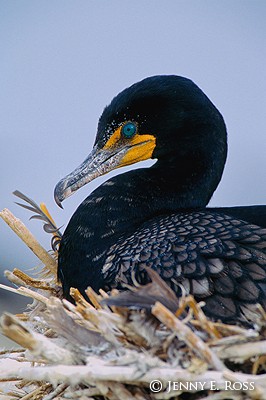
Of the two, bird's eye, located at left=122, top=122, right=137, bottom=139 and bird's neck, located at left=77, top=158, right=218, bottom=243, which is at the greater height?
bird's eye, located at left=122, top=122, right=137, bottom=139

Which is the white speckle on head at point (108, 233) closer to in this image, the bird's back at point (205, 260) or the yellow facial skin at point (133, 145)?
the bird's back at point (205, 260)

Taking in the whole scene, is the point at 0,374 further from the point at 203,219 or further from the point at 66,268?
the point at 203,219

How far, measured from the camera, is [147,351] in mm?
1467

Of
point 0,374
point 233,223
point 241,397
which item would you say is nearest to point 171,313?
point 241,397

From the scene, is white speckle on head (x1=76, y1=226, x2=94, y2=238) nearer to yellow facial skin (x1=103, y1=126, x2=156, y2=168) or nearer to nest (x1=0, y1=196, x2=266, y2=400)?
yellow facial skin (x1=103, y1=126, x2=156, y2=168)

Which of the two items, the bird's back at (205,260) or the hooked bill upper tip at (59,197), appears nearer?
the bird's back at (205,260)

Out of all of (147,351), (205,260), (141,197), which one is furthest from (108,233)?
(147,351)

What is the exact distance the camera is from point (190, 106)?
2467mm

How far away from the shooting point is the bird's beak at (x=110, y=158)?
2.49 m

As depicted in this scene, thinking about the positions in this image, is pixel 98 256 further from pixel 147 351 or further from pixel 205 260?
pixel 147 351

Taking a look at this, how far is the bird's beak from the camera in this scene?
2488 mm

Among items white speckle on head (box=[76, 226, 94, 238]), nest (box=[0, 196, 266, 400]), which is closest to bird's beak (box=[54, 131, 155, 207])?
white speckle on head (box=[76, 226, 94, 238])

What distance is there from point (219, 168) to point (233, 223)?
0.46 m

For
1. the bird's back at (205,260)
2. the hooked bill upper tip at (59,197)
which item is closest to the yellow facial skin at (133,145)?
the hooked bill upper tip at (59,197)
